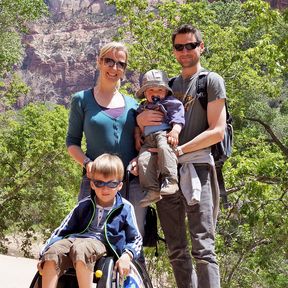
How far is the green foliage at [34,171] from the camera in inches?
648

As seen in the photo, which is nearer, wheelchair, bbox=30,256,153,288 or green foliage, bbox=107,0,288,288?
wheelchair, bbox=30,256,153,288

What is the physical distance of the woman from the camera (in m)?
3.44

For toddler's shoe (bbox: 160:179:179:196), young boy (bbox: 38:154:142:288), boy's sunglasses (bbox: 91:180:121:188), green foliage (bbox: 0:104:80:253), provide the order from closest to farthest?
young boy (bbox: 38:154:142:288) < boy's sunglasses (bbox: 91:180:121:188) < toddler's shoe (bbox: 160:179:179:196) < green foliage (bbox: 0:104:80:253)

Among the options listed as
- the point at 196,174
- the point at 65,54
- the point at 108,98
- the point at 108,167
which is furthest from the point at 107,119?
the point at 65,54

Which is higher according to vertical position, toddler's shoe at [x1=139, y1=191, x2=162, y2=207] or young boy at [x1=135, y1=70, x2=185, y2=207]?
young boy at [x1=135, y1=70, x2=185, y2=207]

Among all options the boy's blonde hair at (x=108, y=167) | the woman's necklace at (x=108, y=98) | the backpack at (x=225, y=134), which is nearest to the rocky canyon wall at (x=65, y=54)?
the woman's necklace at (x=108, y=98)

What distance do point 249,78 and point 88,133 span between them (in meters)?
10.4

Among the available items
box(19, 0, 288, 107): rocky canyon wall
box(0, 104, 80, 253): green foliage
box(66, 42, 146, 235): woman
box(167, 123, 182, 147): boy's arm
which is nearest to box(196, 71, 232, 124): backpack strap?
box(167, 123, 182, 147): boy's arm

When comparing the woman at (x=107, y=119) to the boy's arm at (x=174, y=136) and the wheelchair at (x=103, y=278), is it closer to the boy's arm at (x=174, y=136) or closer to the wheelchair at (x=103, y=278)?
the boy's arm at (x=174, y=136)

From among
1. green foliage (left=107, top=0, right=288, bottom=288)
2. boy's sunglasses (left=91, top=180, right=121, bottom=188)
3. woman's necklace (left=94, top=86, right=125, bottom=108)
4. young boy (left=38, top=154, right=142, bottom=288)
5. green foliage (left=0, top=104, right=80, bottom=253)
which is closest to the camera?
young boy (left=38, top=154, right=142, bottom=288)

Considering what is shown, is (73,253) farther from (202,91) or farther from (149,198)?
(202,91)

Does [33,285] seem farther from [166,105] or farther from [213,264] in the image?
[166,105]

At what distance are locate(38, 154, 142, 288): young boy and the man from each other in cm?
50

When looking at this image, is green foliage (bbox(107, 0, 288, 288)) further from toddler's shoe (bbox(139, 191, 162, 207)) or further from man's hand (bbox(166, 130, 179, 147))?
toddler's shoe (bbox(139, 191, 162, 207))
